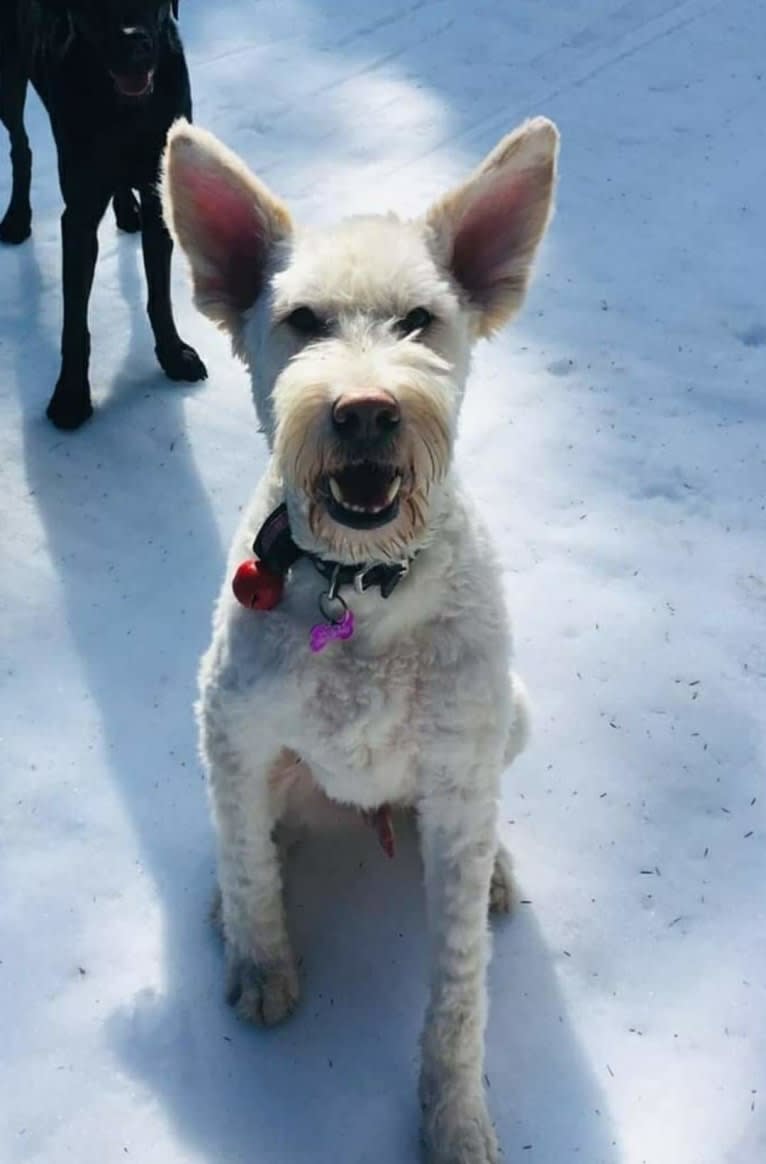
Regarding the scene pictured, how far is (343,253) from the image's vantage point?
1.96m

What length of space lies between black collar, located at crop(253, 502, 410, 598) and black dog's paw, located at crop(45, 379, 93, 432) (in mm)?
2077

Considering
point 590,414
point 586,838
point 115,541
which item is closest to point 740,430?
point 590,414

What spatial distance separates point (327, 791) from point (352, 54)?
17.5ft

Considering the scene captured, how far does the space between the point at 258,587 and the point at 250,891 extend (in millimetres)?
673

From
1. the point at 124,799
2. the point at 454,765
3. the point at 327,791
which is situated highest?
the point at 454,765

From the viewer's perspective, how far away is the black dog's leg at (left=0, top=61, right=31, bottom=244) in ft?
15.0

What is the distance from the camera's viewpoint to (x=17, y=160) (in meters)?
4.82

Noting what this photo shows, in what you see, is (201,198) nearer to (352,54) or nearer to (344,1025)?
(344,1025)

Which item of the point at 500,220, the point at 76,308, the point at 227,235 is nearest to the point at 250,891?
the point at 227,235

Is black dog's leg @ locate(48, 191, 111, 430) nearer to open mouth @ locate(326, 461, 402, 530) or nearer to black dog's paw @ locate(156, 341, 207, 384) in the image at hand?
black dog's paw @ locate(156, 341, 207, 384)

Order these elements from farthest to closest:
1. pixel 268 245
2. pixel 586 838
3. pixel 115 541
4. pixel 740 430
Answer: pixel 740 430 < pixel 115 541 < pixel 586 838 < pixel 268 245

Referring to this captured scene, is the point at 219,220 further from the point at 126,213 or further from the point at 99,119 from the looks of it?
the point at 126,213

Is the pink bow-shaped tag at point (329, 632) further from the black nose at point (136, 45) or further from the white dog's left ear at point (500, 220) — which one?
the black nose at point (136, 45)

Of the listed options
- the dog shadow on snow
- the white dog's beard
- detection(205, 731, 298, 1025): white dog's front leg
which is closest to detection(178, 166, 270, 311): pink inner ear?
the white dog's beard
